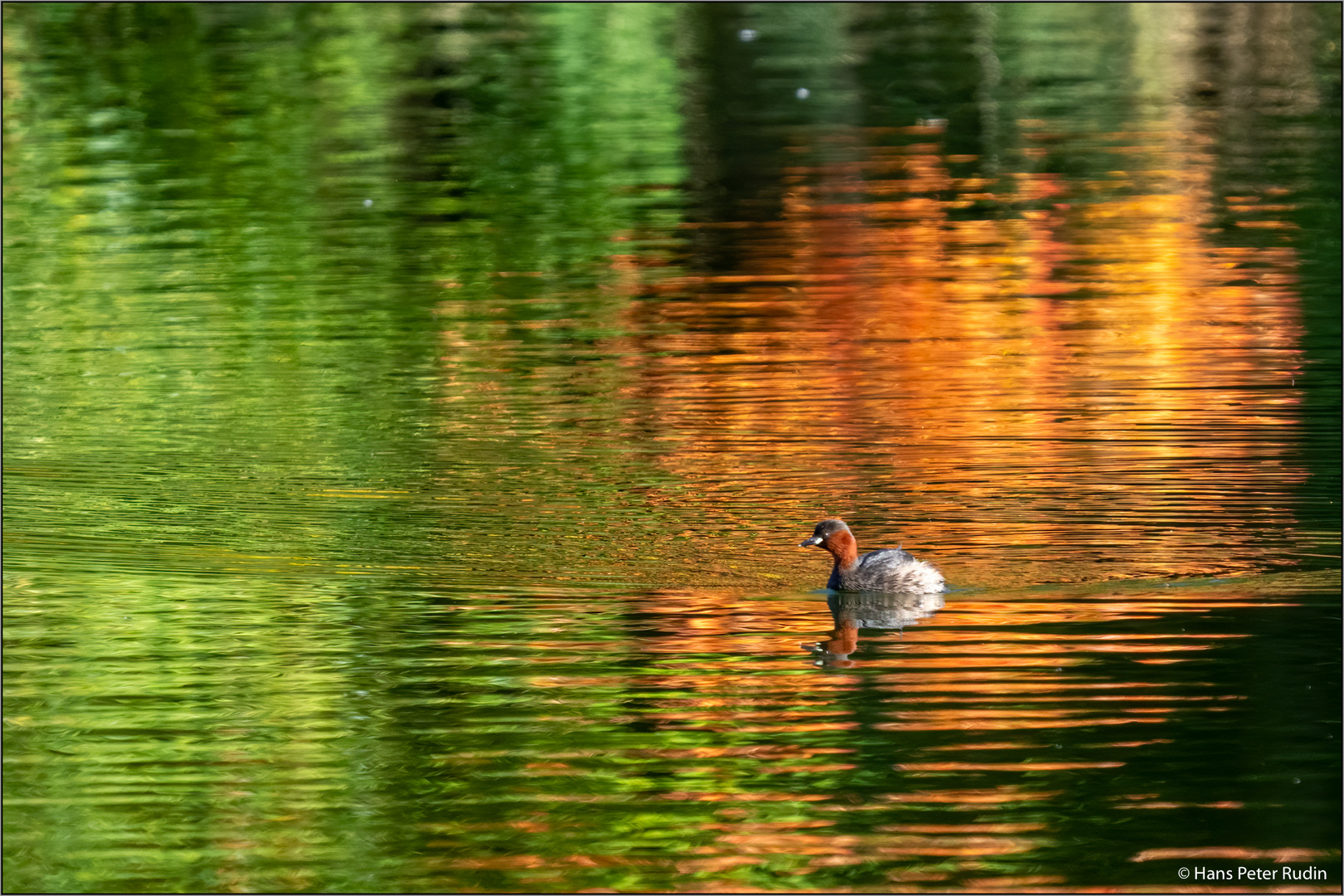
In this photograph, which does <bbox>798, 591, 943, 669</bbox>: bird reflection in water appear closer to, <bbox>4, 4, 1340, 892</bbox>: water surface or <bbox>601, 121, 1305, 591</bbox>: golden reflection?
<bbox>4, 4, 1340, 892</bbox>: water surface

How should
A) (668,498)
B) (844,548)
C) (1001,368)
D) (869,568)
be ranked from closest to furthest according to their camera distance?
(869,568), (844,548), (668,498), (1001,368)

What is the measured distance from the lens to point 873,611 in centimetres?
1170

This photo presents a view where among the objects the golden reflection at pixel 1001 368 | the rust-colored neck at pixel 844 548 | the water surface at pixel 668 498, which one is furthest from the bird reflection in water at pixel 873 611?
the golden reflection at pixel 1001 368

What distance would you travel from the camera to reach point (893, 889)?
818cm

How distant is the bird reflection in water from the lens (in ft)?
37.2

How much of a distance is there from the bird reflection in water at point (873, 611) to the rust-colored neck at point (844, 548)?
7.2 inches

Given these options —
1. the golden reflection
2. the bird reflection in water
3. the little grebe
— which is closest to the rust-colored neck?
the little grebe

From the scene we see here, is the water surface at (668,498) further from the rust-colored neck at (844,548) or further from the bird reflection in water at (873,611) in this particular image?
the rust-colored neck at (844,548)

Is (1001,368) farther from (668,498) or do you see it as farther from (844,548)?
(844,548)

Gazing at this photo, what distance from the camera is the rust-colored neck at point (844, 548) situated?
1195 centimetres

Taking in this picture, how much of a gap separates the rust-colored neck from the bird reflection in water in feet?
0.60

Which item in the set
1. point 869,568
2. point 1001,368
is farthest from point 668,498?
point 1001,368

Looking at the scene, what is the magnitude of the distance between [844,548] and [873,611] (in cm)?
45

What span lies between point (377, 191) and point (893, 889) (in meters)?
20.1
